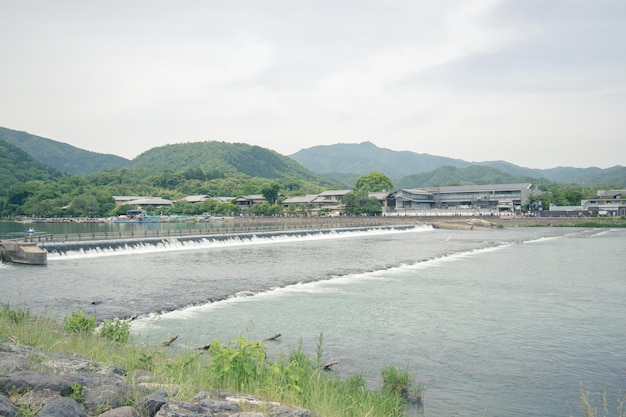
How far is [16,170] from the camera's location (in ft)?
369

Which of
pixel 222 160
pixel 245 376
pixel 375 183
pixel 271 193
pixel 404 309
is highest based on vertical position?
pixel 222 160

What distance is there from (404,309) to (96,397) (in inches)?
421

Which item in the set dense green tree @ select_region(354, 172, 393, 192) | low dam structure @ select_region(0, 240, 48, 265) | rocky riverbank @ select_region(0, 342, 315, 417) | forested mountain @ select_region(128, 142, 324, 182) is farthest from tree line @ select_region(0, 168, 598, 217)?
rocky riverbank @ select_region(0, 342, 315, 417)

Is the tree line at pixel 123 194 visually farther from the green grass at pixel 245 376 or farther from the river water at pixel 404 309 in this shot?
the green grass at pixel 245 376

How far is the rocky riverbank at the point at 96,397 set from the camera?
14.8ft

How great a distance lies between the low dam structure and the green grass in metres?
17.3

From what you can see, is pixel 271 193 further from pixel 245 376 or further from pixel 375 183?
pixel 245 376

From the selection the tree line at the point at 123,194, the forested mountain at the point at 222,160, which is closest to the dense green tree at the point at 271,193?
the tree line at the point at 123,194

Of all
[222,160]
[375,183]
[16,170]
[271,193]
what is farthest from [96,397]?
[222,160]

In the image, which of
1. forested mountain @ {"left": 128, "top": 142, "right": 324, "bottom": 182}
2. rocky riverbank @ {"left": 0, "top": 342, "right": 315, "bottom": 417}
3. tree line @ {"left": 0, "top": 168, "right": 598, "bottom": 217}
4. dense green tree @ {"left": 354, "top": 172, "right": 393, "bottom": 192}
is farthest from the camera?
forested mountain @ {"left": 128, "top": 142, "right": 324, "bottom": 182}

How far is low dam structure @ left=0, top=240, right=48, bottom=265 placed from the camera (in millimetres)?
23359

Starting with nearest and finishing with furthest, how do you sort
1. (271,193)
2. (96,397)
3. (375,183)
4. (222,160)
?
(96,397) → (271,193) → (375,183) → (222,160)

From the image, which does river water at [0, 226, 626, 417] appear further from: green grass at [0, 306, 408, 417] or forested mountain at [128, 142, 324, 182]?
forested mountain at [128, 142, 324, 182]

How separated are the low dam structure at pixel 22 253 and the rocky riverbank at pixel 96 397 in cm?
2002
